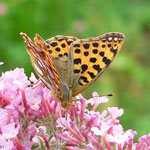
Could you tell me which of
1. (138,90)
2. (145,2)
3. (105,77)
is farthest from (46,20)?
(145,2)

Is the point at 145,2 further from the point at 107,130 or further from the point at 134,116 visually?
the point at 107,130

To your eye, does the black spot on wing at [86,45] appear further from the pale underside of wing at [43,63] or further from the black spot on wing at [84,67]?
the pale underside of wing at [43,63]

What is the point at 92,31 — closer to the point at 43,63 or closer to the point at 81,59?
the point at 81,59

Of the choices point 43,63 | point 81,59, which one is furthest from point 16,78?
point 81,59

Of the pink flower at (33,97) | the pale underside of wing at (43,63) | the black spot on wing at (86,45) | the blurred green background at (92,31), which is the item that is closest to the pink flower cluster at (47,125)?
the pink flower at (33,97)

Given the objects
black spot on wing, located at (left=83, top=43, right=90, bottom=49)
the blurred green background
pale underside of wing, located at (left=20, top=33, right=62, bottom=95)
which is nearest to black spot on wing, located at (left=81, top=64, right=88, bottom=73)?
black spot on wing, located at (left=83, top=43, right=90, bottom=49)
